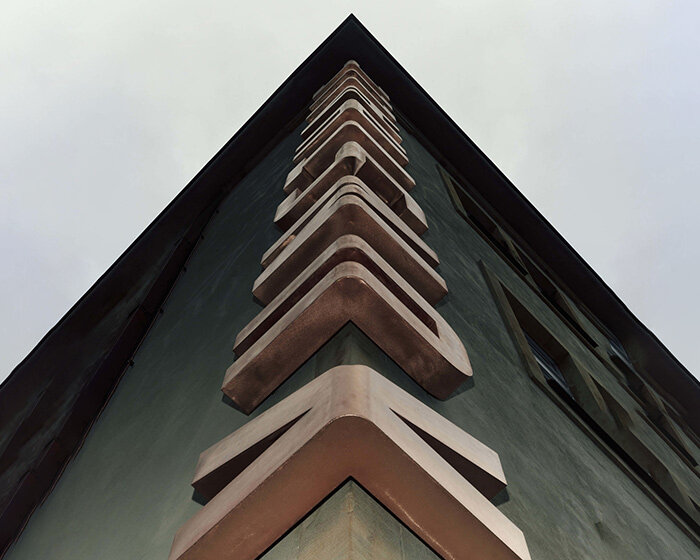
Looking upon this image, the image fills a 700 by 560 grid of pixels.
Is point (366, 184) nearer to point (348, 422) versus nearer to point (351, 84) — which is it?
point (348, 422)

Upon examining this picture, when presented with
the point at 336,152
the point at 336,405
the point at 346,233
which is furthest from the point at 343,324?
the point at 336,152

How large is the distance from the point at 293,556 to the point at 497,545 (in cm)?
37

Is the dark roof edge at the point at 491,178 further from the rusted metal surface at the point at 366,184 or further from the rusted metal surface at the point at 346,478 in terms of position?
the rusted metal surface at the point at 346,478

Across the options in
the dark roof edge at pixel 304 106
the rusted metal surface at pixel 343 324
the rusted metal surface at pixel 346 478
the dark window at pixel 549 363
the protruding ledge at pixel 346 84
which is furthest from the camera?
the dark roof edge at pixel 304 106

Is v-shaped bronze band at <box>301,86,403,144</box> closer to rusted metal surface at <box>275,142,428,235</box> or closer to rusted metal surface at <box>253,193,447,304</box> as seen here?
rusted metal surface at <box>275,142,428,235</box>

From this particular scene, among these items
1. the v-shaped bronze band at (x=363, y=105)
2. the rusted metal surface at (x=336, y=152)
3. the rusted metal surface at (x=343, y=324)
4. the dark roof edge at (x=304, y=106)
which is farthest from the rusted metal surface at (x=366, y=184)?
the dark roof edge at (x=304, y=106)

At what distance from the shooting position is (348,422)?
3.77 ft

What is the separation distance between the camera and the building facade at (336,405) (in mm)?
1215

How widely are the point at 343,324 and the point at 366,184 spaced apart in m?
1.26

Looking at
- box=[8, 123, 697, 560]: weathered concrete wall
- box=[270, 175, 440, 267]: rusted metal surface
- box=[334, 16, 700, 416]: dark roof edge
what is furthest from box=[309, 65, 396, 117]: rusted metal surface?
box=[270, 175, 440, 267]: rusted metal surface

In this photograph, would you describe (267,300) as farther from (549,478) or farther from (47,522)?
(47,522)

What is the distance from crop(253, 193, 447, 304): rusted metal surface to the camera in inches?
79.4

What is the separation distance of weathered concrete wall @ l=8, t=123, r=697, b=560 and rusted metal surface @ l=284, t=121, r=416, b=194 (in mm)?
366

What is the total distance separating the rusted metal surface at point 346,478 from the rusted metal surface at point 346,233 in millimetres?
749
